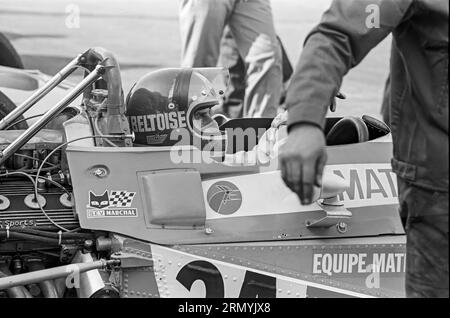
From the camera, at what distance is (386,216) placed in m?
4.52

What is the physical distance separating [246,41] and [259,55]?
19 cm

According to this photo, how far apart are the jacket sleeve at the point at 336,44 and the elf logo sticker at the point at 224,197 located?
149 centimetres

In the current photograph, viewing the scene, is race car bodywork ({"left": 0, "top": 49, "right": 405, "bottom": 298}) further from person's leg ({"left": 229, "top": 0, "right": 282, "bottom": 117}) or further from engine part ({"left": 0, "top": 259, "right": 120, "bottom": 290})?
person's leg ({"left": 229, "top": 0, "right": 282, "bottom": 117})

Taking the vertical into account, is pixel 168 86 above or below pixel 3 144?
above

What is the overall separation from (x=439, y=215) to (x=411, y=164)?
0.19m

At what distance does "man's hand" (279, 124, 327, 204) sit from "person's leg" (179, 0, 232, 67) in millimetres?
4599

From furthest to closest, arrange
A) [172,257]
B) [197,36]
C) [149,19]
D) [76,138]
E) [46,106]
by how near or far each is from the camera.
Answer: [149,19]
[197,36]
[46,106]
[76,138]
[172,257]

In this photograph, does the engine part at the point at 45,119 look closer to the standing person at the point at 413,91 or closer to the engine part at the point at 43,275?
the engine part at the point at 43,275

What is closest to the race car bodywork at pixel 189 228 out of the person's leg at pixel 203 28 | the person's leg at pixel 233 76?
the person's leg at pixel 203 28

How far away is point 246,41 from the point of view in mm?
7535

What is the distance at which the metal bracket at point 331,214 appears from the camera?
4.29 meters

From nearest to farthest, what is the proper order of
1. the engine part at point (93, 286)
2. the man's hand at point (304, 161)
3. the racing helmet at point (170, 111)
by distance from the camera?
1. the man's hand at point (304, 161)
2. the engine part at point (93, 286)
3. the racing helmet at point (170, 111)
